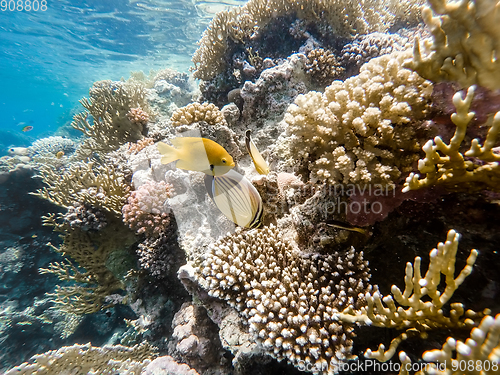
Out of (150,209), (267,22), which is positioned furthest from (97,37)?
(150,209)

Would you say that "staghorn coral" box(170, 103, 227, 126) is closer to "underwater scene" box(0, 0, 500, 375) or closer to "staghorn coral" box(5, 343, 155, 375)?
"underwater scene" box(0, 0, 500, 375)

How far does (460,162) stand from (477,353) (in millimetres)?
1069

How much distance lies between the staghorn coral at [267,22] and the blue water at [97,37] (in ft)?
65.1

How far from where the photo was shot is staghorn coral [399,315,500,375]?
3.31 feet

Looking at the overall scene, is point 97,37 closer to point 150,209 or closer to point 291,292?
point 150,209

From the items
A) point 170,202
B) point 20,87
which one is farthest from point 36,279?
point 20,87

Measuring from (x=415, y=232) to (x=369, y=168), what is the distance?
28.6 inches

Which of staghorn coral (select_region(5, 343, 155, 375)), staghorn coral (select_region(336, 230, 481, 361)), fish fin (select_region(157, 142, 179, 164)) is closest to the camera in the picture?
staghorn coral (select_region(336, 230, 481, 361))

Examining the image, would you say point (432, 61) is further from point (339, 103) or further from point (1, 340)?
point (1, 340)

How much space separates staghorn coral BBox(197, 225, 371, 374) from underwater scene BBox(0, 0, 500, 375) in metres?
0.02

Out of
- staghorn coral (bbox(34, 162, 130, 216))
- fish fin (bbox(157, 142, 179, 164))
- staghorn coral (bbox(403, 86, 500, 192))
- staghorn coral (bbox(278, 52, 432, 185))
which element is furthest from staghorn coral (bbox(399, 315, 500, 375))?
staghorn coral (bbox(34, 162, 130, 216))

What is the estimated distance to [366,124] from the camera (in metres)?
1.99

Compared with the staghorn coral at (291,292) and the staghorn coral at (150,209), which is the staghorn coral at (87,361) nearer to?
the staghorn coral at (150,209)

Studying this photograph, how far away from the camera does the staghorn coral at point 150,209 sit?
3787 mm
